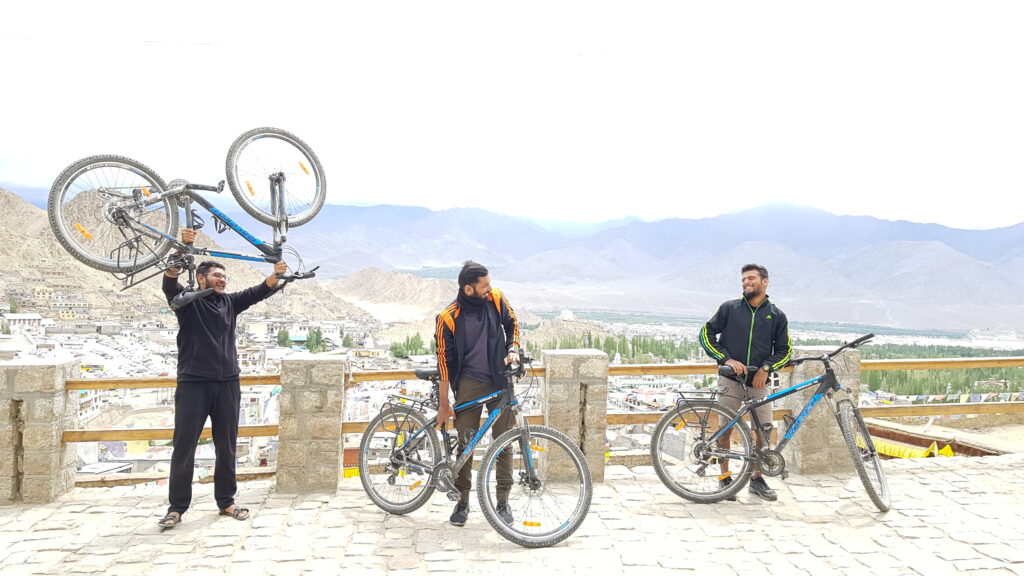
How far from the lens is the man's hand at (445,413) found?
13.5 ft

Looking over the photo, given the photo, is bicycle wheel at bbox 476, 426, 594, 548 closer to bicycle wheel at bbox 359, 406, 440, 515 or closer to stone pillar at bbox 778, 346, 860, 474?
bicycle wheel at bbox 359, 406, 440, 515

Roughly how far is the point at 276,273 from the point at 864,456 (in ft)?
15.0

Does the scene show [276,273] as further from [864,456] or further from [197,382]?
[864,456]

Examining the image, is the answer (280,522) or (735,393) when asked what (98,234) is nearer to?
(280,522)

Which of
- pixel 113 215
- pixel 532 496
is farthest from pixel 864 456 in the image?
pixel 113 215

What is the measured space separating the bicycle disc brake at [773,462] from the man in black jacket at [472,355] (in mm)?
1997

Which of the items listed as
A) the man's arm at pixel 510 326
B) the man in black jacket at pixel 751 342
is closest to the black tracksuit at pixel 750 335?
the man in black jacket at pixel 751 342

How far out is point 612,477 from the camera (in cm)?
512

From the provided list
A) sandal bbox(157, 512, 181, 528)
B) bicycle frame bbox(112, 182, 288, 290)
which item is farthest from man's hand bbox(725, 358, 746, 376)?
sandal bbox(157, 512, 181, 528)

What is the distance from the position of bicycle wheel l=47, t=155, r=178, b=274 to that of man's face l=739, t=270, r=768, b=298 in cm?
436

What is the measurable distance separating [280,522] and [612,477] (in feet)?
8.70

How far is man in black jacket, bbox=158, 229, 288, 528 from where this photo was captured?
13.2ft

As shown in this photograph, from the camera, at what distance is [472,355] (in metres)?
4.10

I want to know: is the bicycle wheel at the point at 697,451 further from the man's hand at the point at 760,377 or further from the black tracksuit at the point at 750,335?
the black tracksuit at the point at 750,335
